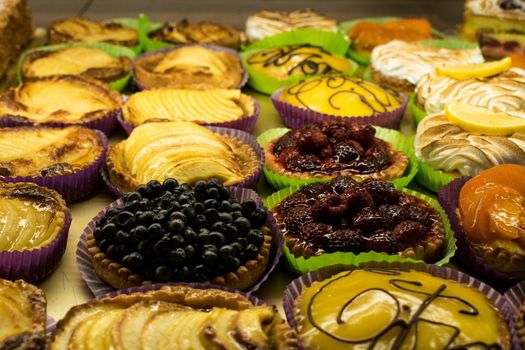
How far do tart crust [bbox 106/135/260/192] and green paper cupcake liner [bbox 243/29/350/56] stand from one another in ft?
6.15

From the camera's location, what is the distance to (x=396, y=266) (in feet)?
8.54

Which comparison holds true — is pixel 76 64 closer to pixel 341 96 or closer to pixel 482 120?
pixel 341 96

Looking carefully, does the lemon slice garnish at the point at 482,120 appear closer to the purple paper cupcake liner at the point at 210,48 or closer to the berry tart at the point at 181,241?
the berry tart at the point at 181,241

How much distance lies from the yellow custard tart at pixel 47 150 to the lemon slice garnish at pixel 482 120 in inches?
76.7

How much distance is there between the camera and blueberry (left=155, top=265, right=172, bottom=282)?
244cm

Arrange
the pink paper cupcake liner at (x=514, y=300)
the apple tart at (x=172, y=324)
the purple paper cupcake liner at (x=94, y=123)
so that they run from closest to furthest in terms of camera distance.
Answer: the apple tart at (x=172, y=324) < the pink paper cupcake liner at (x=514, y=300) < the purple paper cupcake liner at (x=94, y=123)

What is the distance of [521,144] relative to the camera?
334cm

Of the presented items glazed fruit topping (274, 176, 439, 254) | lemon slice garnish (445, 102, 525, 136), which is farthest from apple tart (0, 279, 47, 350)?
lemon slice garnish (445, 102, 525, 136)

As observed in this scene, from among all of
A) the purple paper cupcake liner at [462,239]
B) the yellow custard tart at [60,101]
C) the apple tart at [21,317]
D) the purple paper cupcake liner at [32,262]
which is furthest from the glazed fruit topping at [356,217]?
the yellow custard tart at [60,101]

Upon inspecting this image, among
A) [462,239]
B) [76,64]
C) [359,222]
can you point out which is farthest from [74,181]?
[462,239]

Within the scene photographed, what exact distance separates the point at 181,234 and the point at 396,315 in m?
0.86

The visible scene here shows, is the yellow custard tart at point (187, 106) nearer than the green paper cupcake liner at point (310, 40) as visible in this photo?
Yes

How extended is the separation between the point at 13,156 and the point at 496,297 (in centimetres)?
241

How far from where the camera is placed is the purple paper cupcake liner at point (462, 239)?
2.78 meters
